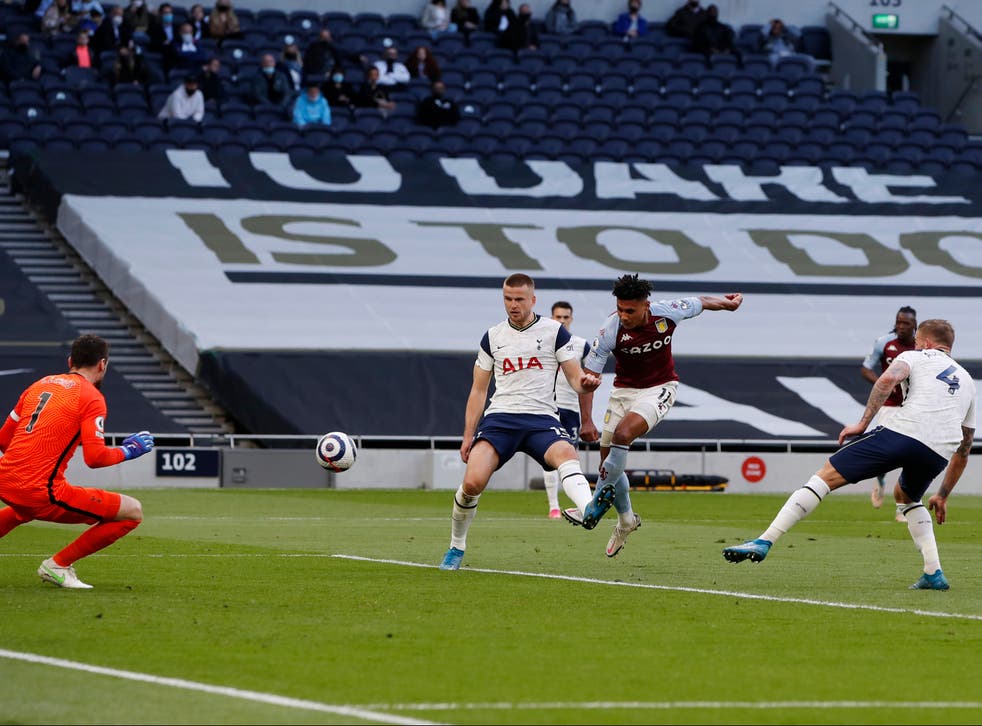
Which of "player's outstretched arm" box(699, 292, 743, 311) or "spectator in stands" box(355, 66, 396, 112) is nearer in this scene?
"player's outstretched arm" box(699, 292, 743, 311)

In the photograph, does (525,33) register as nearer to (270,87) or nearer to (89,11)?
(270,87)

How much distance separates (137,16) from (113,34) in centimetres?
81

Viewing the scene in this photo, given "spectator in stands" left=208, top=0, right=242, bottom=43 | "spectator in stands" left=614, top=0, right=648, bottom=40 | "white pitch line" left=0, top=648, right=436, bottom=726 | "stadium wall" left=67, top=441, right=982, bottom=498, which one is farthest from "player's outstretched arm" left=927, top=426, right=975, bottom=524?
"spectator in stands" left=614, top=0, right=648, bottom=40

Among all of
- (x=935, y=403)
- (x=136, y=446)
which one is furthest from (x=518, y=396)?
(x=136, y=446)

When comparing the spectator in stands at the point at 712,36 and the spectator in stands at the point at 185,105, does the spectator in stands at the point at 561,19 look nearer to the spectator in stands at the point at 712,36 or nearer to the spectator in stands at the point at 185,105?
the spectator in stands at the point at 712,36

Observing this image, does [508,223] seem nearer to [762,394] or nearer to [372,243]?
[372,243]

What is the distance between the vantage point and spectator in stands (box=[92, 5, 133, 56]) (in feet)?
120

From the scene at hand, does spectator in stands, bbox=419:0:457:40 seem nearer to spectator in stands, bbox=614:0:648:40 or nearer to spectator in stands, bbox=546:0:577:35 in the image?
spectator in stands, bbox=546:0:577:35

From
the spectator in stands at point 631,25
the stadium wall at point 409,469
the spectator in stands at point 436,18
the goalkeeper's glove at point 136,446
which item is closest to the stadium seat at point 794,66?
the spectator in stands at point 631,25

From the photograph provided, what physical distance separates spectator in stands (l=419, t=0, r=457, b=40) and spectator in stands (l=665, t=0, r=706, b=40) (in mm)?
5452

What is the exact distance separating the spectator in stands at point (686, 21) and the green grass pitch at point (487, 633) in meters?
26.0

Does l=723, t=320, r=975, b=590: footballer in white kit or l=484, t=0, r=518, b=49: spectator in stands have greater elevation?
l=723, t=320, r=975, b=590: footballer in white kit

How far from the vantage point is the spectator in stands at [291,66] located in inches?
1447

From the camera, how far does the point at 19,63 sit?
3562cm
